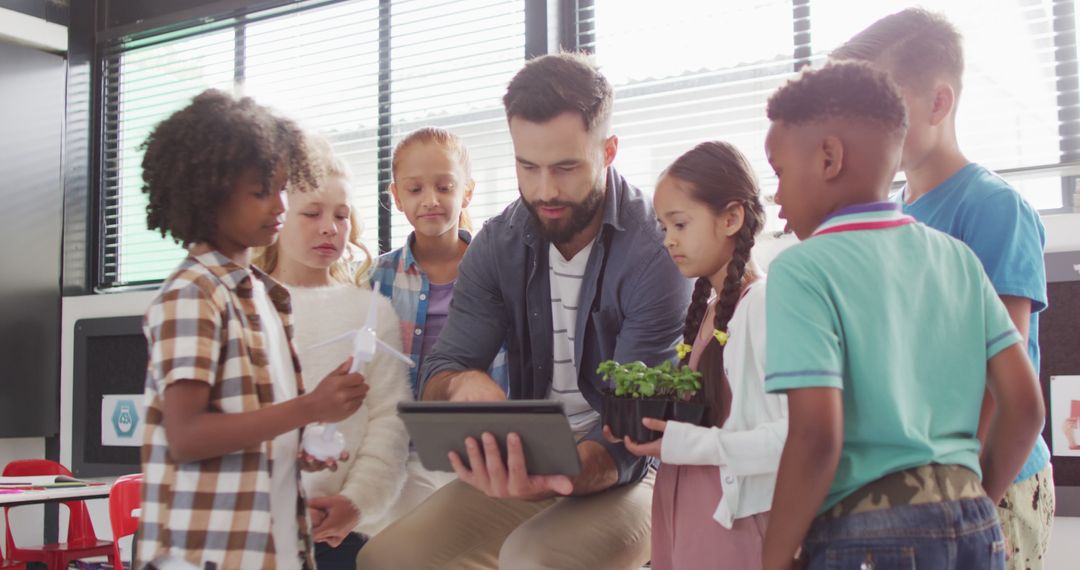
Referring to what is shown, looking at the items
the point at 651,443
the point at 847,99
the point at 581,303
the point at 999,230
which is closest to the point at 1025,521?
the point at 999,230

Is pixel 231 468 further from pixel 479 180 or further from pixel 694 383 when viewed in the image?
pixel 479 180

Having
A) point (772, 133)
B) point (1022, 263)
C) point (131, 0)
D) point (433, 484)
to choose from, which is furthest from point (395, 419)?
point (131, 0)

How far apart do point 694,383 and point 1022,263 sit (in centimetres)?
51

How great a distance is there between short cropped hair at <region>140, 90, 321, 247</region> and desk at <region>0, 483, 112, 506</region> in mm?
1832

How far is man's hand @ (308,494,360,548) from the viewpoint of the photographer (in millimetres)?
1684

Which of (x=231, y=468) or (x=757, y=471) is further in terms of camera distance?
(x=757, y=471)

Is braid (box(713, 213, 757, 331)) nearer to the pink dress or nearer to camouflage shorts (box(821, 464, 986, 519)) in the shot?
the pink dress

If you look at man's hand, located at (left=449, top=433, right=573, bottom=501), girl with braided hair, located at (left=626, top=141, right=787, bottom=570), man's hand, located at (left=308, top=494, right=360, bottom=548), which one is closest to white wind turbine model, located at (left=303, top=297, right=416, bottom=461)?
man's hand, located at (left=449, top=433, right=573, bottom=501)

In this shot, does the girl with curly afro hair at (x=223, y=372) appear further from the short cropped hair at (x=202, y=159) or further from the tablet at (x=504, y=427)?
the tablet at (x=504, y=427)

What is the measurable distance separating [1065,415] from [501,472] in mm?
1842

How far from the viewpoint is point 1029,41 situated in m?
2.83

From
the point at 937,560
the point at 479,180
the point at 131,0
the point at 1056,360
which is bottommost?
the point at 937,560

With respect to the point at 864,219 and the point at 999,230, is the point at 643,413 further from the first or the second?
the point at 999,230

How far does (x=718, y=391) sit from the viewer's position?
1.59 m
